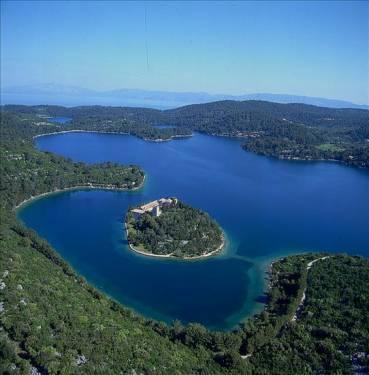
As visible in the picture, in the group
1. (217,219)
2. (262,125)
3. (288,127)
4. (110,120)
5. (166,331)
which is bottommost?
(217,219)

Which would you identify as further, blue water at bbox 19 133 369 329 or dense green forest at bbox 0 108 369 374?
blue water at bbox 19 133 369 329

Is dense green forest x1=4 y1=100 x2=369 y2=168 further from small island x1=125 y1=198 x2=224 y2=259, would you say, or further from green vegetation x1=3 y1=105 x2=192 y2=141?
small island x1=125 y1=198 x2=224 y2=259

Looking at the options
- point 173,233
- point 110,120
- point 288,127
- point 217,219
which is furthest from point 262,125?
point 173,233

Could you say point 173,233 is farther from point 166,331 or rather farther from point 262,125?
point 262,125

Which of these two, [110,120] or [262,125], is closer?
[262,125]

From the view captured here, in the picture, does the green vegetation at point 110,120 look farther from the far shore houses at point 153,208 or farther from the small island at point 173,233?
the small island at point 173,233

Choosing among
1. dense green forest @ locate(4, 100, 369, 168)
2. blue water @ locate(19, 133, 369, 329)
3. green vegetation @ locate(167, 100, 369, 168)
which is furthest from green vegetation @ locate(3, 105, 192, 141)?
blue water @ locate(19, 133, 369, 329)
